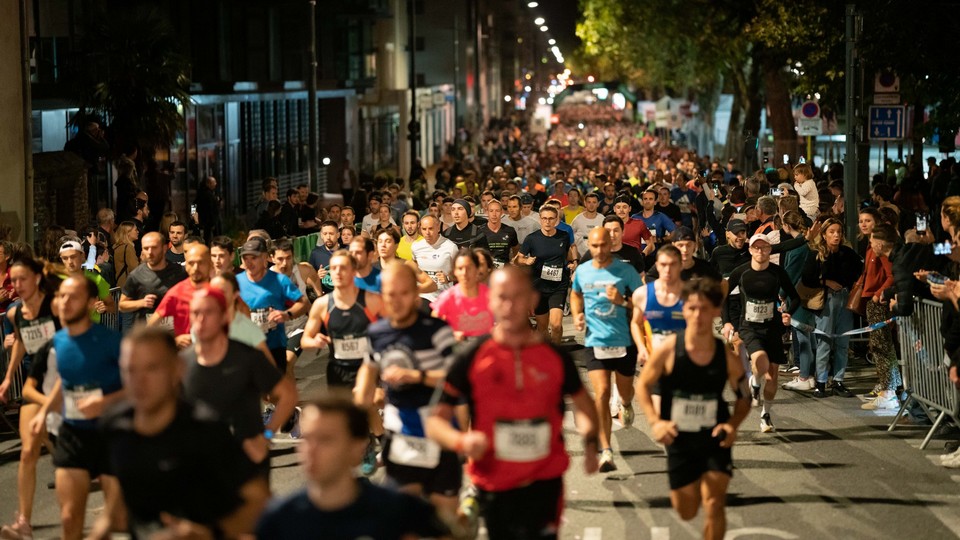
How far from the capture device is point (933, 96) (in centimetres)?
2372

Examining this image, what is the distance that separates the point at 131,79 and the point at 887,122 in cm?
1137

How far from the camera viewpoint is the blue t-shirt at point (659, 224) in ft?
61.6

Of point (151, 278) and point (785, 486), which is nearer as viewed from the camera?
point (785, 486)

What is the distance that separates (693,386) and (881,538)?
2231 mm

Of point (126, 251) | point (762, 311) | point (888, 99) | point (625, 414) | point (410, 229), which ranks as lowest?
point (625, 414)

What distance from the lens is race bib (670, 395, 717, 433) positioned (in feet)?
26.7

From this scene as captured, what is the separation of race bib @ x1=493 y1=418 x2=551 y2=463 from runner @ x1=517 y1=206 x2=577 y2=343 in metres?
8.63

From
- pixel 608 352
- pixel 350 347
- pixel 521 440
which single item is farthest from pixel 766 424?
pixel 521 440

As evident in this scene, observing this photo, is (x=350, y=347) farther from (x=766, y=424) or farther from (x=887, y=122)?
(x=887, y=122)

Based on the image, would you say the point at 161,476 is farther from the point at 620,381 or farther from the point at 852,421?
the point at 852,421

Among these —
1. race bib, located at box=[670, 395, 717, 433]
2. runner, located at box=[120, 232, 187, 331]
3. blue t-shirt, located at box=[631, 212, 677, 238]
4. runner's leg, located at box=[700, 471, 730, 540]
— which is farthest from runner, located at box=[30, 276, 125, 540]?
blue t-shirt, located at box=[631, 212, 677, 238]

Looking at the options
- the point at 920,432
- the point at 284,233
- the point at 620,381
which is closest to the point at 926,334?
the point at 920,432

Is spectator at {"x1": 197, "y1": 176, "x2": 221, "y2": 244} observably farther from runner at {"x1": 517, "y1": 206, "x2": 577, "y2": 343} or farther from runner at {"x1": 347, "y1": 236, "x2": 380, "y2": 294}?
runner at {"x1": 347, "y1": 236, "x2": 380, "y2": 294}

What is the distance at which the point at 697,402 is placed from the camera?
8.14m
